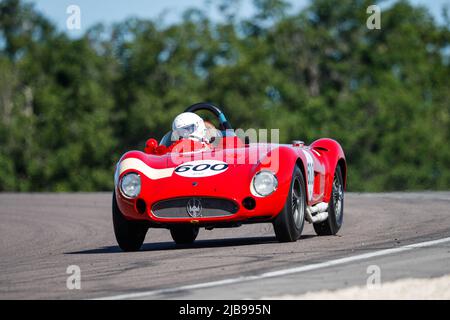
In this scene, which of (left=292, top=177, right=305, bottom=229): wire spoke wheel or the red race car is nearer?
the red race car

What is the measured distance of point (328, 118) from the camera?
Result: 225 feet

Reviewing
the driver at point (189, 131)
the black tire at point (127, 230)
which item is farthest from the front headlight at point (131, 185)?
the driver at point (189, 131)

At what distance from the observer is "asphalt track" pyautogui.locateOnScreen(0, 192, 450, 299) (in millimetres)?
8203

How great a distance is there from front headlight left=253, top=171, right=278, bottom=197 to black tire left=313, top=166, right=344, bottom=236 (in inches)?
78.5

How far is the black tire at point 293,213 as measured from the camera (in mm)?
11562

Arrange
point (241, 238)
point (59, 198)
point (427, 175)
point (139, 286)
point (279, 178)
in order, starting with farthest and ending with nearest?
point (427, 175), point (59, 198), point (241, 238), point (279, 178), point (139, 286)

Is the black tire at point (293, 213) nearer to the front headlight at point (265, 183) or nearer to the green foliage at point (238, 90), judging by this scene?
the front headlight at point (265, 183)

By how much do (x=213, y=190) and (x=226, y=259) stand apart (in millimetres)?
1336

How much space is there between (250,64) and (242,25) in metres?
9.84

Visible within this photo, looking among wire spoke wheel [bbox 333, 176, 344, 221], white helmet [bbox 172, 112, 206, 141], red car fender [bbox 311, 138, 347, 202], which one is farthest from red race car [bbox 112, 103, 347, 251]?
wire spoke wheel [bbox 333, 176, 344, 221]

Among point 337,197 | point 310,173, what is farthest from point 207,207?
point 337,197

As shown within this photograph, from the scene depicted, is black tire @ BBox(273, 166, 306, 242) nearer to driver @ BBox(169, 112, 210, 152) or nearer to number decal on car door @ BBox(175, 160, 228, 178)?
number decal on car door @ BBox(175, 160, 228, 178)
